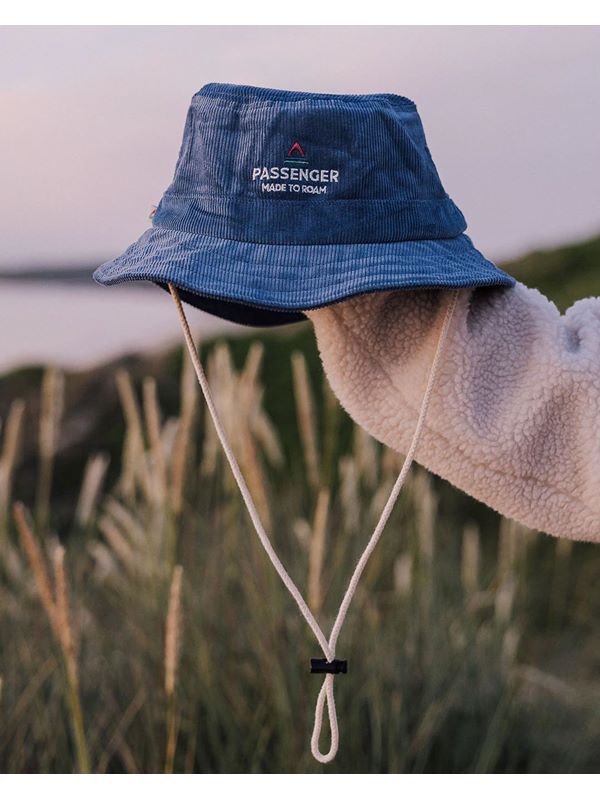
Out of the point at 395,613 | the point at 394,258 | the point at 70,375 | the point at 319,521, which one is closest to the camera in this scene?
the point at 394,258

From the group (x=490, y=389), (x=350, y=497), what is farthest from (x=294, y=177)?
(x=350, y=497)

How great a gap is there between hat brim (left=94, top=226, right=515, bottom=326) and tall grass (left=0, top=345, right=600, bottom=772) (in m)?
0.49

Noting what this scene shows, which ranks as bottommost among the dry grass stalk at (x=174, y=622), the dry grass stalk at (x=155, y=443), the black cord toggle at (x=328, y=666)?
the dry grass stalk at (x=174, y=622)

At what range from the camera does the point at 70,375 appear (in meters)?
2.60

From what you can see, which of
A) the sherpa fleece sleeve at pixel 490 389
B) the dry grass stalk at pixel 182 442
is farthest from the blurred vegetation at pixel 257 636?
the sherpa fleece sleeve at pixel 490 389

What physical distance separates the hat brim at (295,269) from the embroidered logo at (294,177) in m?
0.04

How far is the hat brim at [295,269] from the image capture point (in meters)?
0.71

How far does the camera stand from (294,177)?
0.76 meters

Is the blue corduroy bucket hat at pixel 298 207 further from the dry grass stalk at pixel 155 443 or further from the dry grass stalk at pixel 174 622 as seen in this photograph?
the dry grass stalk at pixel 155 443

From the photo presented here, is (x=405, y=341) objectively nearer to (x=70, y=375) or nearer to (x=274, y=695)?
(x=274, y=695)

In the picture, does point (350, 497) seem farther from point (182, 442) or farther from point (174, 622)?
point (174, 622)

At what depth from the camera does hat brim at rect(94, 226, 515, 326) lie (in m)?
0.71

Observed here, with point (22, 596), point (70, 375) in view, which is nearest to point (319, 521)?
point (22, 596)

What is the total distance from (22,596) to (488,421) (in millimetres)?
1102
